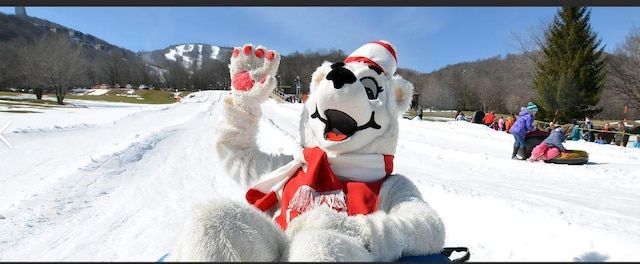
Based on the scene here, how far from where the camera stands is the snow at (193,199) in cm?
277

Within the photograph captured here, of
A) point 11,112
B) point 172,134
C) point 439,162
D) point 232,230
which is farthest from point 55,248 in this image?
point 11,112

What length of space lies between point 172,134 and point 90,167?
4.70m

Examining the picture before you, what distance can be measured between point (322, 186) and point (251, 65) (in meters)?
0.96

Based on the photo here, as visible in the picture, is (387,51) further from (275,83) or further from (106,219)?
(106,219)

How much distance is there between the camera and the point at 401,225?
1552mm

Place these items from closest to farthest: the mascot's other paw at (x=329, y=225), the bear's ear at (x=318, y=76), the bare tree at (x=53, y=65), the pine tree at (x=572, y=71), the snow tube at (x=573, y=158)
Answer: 1. the mascot's other paw at (x=329, y=225)
2. the bear's ear at (x=318, y=76)
3. the snow tube at (x=573, y=158)
4. the bare tree at (x=53, y=65)
5. the pine tree at (x=572, y=71)

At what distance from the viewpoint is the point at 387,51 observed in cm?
235

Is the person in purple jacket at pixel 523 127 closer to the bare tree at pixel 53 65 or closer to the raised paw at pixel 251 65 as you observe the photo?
the raised paw at pixel 251 65

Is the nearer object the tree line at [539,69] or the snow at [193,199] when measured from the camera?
the snow at [193,199]

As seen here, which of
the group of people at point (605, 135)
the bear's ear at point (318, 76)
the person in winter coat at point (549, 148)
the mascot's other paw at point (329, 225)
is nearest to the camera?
the mascot's other paw at point (329, 225)

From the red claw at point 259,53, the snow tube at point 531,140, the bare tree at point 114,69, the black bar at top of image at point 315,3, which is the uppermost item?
the bare tree at point 114,69

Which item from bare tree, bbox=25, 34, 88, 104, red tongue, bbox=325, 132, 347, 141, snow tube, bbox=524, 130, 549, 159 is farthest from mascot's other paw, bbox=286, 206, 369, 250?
bare tree, bbox=25, 34, 88, 104

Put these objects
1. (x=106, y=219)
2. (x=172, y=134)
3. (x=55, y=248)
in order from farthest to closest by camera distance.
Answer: (x=172, y=134)
(x=106, y=219)
(x=55, y=248)

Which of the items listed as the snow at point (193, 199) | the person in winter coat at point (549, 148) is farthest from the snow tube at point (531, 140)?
the snow at point (193, 199)
